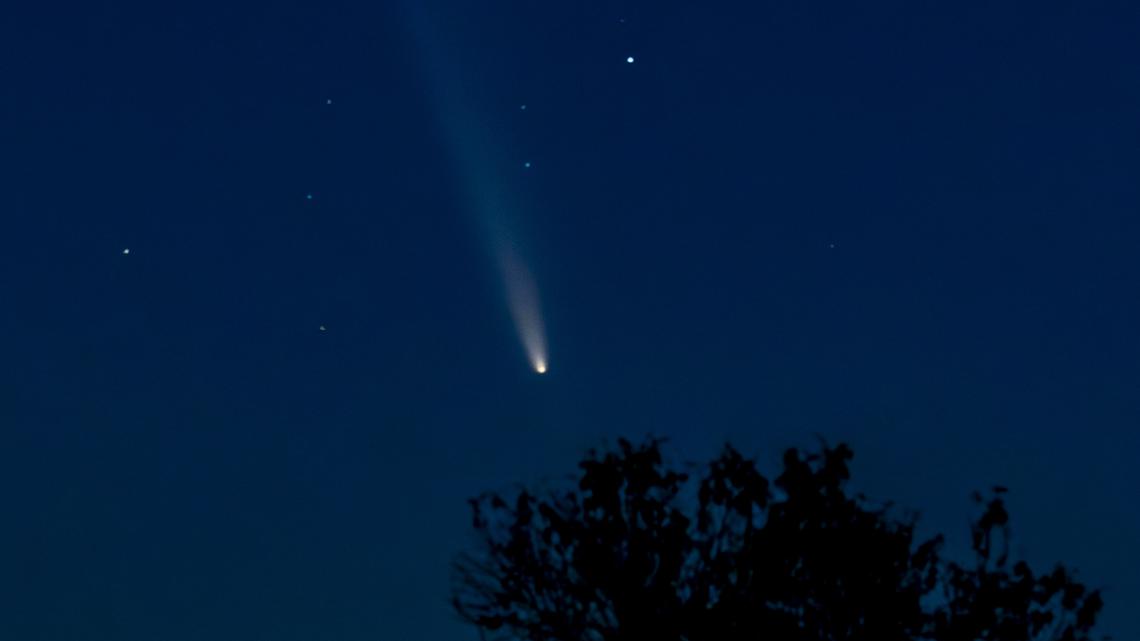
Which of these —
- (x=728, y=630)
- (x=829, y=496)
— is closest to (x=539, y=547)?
(x=728, y=630)

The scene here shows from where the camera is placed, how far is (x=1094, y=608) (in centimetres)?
2086

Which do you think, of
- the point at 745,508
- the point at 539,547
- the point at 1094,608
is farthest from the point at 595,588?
the point at 1094,608

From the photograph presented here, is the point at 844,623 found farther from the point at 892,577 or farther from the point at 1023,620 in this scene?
the point at 1023,620

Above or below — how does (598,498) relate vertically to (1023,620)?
above

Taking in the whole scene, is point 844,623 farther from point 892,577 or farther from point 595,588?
point 595,588

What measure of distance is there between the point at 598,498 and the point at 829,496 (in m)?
3.70

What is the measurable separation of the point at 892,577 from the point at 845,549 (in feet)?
3.25

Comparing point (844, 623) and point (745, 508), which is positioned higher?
point (745, 508)

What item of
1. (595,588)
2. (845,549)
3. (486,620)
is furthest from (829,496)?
(486,620)

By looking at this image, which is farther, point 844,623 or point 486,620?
point 486,620

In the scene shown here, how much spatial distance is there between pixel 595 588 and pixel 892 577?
473 cm

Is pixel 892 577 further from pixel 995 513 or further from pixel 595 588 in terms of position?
pixel 595 588

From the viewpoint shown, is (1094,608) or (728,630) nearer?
(728,630)

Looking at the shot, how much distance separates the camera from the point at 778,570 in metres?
20.1
